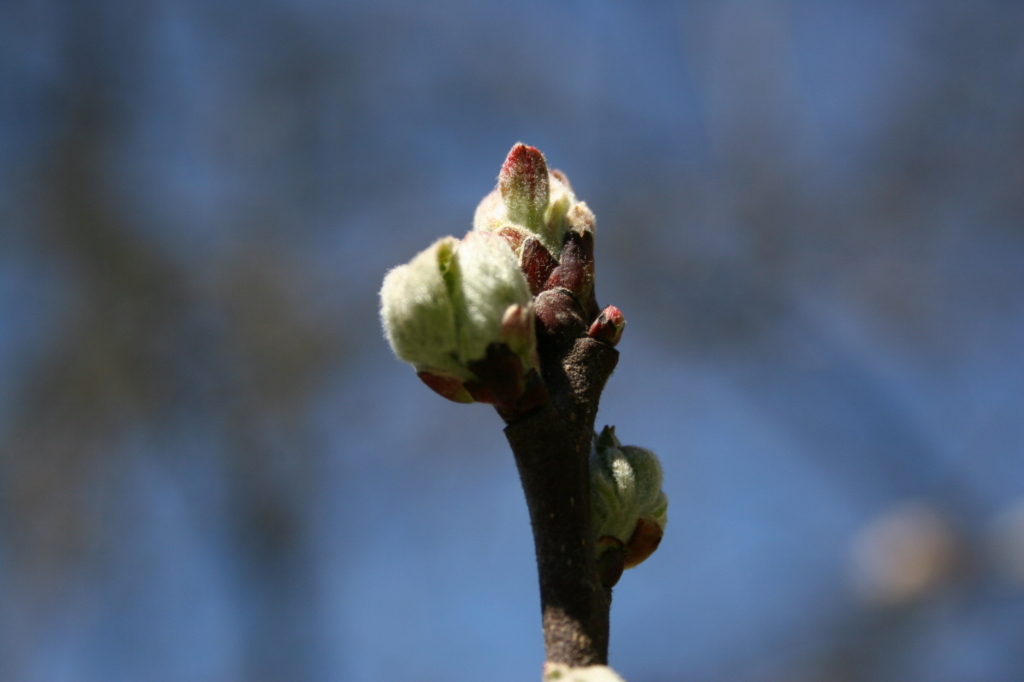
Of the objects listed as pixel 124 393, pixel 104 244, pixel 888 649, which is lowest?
pixel 888 649

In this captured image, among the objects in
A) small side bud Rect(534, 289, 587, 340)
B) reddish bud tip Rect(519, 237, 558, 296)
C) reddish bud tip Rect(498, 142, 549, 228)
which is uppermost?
reddish bud tip Rect(498, 142, 549, 228)

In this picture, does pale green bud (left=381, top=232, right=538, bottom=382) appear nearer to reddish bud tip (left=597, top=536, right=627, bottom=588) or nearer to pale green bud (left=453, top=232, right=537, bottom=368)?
pale green bud (left=453, top=232, right=537, bottom=368)

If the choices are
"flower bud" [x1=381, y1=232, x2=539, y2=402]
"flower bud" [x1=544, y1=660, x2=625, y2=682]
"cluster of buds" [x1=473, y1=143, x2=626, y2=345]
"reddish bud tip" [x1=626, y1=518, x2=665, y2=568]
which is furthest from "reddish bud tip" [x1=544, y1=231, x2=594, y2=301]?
"flower bud" [x1=544, y1=660, x2=625, y2=682]

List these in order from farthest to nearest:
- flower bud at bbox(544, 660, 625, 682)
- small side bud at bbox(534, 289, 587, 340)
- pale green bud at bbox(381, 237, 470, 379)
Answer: small side bud at bbox(534, 289, 587, 340), pale green bud at bbox(381, 237, 470, 379), flower bud at bbox(544, 660, 625, 682)

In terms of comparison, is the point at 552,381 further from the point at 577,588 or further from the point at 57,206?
the point at 57,206

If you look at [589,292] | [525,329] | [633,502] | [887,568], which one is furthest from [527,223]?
[887,568]

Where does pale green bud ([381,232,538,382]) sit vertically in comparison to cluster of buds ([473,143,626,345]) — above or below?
below
